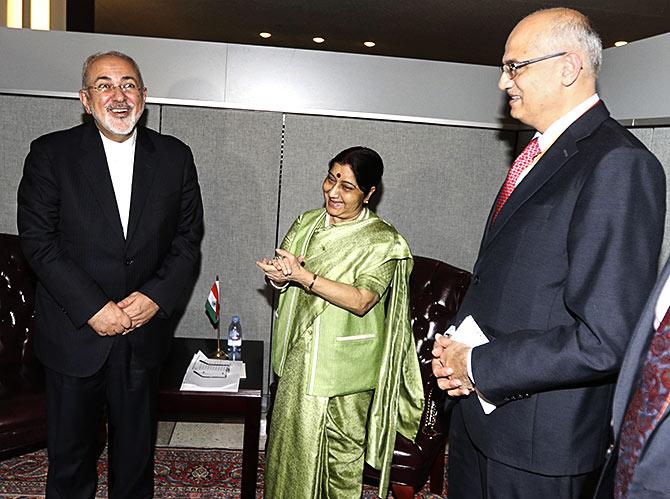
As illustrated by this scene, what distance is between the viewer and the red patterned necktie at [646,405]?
46.2 inches

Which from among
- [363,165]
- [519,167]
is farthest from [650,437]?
[363,165]

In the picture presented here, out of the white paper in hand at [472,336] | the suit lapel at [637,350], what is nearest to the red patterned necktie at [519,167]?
the white paper in hand at [472,336]

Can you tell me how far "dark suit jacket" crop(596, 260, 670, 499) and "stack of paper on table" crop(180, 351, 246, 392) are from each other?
5.10 ft

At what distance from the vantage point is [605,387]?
1.58m

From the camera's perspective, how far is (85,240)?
2.29 meters

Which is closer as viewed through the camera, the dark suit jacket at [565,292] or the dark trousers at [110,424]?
the dark suit jacket at [565,292]

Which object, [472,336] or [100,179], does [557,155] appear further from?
[100,179]

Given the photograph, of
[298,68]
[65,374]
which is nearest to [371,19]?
[298,68]

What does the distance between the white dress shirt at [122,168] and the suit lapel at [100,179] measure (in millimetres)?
38

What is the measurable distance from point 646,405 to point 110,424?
1.90 m

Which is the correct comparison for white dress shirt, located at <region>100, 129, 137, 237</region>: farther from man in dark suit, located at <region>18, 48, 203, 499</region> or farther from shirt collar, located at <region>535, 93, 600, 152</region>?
shirt collar, located at <region>535, 93, 600, 152</region>

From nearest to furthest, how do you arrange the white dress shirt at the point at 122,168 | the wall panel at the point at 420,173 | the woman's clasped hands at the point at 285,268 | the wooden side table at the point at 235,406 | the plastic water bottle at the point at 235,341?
1. the woman's clasped hands at the point at 285,268
2. the white dress shirt at the point at 122,168
3. the wooden side table at the point at 235,406
4. the plastic water bottle at the point at 235,341
5. the wall panel at the point at 420,173

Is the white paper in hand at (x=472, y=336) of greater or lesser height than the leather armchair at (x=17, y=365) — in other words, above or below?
above

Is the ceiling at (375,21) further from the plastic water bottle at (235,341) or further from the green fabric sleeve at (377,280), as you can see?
the green fabric sleeve at (377,280)
